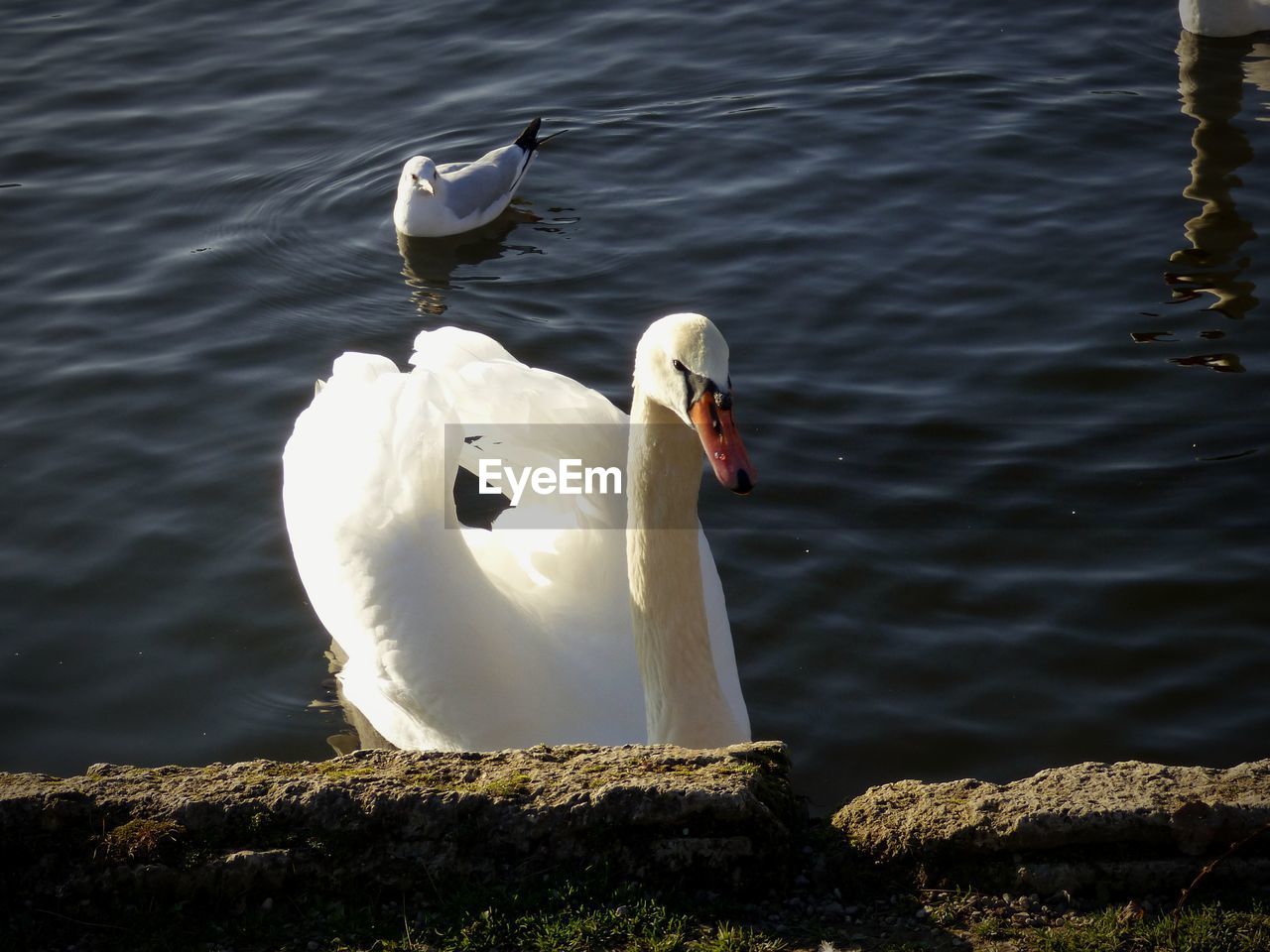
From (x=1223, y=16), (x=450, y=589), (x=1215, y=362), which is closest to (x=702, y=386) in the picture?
(x=450, y=589)

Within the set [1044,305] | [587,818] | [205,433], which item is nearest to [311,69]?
[205,433]

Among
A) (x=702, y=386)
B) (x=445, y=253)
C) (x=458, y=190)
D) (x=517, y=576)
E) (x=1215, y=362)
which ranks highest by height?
(x=702, y=386)

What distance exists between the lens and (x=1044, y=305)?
27.1ft

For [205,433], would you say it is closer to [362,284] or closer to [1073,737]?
[362,284]

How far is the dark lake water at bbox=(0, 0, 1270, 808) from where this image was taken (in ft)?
19.0

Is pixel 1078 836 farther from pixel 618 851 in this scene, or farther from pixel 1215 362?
pixel 1215 362

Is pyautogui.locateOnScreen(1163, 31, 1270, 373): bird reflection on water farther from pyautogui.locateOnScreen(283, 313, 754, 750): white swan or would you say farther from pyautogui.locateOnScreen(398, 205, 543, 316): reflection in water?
pyautogui.locateOnScreen(398, 205, 543, 316): reflection in water

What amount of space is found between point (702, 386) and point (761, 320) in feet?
14.7

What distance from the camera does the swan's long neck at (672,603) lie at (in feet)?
14.4

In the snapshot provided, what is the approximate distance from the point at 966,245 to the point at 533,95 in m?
4.28

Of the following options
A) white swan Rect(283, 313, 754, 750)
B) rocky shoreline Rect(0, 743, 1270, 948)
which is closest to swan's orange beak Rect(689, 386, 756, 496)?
white swan Rect(283, 313, 754, 750)

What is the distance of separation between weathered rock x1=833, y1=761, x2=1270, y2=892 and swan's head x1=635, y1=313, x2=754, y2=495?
1002mm

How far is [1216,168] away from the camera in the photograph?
963 centimetres

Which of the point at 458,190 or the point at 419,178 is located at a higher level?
the point at 419,178
